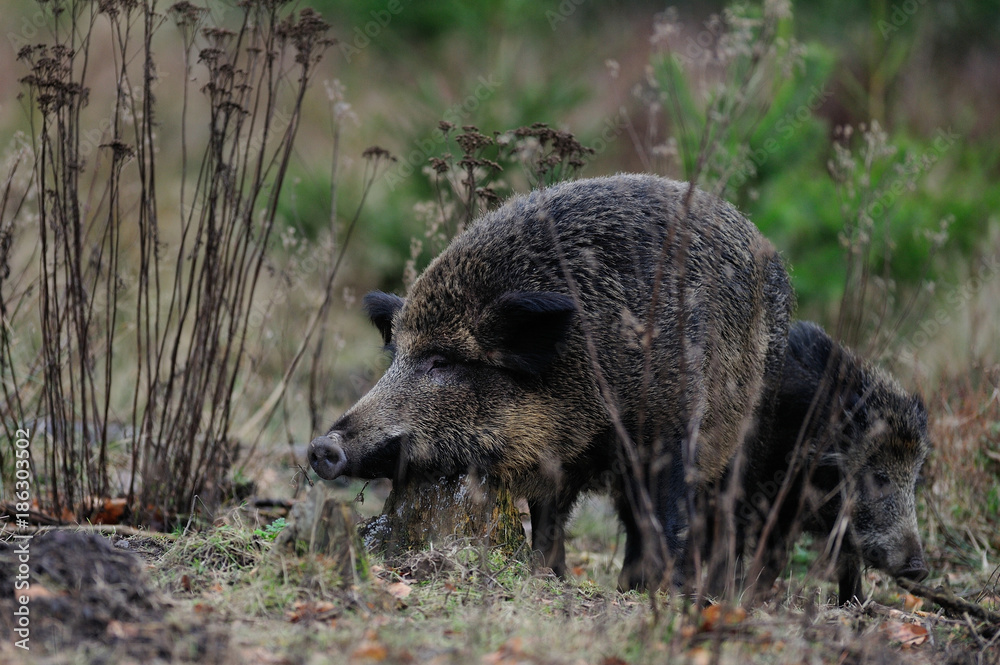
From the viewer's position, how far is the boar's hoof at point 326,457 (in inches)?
171

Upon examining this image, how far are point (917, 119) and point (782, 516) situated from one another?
13.3 m

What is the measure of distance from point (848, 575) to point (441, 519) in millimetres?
2529

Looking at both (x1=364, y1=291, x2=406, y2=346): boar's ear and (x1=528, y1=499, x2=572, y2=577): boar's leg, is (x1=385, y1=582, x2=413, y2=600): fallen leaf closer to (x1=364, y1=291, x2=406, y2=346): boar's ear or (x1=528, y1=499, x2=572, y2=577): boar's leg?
(x1=528, y1=499, x2=572, y2=577): boar's leg

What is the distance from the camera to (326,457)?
4.36 m

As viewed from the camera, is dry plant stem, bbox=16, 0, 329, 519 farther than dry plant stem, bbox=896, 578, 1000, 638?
Yes

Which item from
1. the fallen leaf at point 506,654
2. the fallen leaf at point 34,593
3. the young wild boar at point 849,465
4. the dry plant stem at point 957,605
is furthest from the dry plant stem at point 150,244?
the dry plant stem at point 957,605

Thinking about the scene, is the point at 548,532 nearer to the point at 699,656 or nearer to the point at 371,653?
the point at 699,656

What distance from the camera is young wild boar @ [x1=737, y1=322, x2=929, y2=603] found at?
540cm

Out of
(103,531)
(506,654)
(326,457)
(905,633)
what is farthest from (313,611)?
(905,633)

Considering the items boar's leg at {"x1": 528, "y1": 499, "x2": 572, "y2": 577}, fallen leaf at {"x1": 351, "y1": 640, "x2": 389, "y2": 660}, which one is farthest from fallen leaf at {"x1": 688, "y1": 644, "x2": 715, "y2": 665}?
boar's leg at {"x1": 528, "y1": 499, "x2": 572, "y2": 577}

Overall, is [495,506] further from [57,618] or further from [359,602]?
[57,618]

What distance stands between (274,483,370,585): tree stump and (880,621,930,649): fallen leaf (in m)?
2.12

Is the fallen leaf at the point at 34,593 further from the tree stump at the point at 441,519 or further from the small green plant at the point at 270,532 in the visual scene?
the tree stump at the point at 441,519

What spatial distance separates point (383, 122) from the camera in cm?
1085
